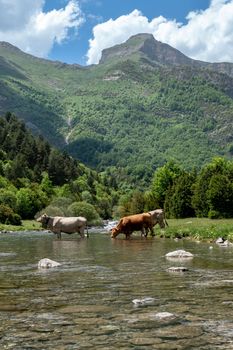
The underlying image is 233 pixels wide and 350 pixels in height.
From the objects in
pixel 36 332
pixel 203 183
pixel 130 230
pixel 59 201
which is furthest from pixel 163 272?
pixel 59 201

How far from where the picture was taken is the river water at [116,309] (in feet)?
31.4

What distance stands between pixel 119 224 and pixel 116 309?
40.9 metres

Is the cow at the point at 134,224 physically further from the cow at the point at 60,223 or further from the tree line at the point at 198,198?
the tree line at the point at 198,198

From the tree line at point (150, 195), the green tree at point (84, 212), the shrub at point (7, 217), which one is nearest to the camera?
the tree line at point (150, 195)

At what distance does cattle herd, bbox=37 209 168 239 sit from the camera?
53000 millimetres

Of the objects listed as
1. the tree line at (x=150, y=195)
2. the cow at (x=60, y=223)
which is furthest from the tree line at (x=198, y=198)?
the cow at (x=60, y=223)

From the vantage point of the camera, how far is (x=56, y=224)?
2186 inches

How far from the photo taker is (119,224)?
175 ft

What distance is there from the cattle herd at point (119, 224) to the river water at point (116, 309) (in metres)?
31.7

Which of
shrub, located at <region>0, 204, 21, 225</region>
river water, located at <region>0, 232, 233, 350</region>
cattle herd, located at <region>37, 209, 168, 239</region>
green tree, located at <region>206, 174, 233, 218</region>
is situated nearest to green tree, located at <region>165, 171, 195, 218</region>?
green tree, located at <region>206, 174, 233, 218</region>

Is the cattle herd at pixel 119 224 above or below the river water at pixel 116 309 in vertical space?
above

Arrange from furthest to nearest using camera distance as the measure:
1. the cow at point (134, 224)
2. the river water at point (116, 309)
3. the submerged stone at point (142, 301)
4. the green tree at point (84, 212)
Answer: the green tree at point (84, 212) < the cow at point (134, 224) < the submerged stone at point (142, 301) < the river water at point (116, 309)

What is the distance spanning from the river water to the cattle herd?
31.7 m

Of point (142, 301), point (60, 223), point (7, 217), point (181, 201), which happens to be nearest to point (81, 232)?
point (60, 223)
